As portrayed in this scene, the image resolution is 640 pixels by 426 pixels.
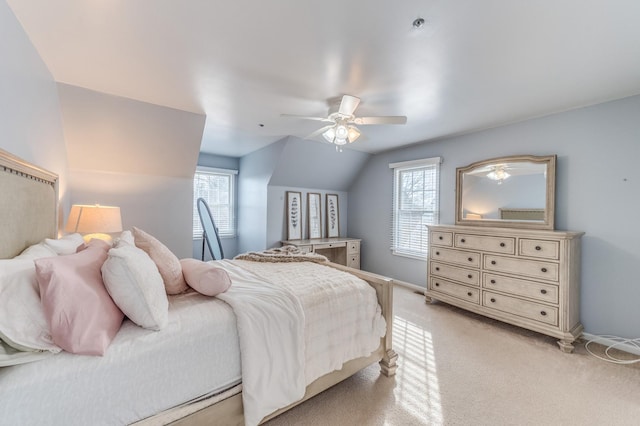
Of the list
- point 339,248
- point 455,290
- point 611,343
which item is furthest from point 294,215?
point 611,343

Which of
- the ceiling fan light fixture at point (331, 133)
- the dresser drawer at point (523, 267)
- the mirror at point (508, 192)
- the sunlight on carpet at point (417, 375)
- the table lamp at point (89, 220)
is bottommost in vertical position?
the sunlight on carpet at point (417, 375)

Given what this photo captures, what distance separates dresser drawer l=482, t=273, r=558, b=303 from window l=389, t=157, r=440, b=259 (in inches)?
43.7

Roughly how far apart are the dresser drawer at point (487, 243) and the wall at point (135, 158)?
139 inches

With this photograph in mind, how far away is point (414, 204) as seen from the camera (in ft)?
14.2

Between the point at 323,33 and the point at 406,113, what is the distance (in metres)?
1.62

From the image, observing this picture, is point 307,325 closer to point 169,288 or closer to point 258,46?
point 169,288

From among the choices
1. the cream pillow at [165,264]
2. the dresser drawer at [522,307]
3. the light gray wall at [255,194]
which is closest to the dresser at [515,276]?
the dresser drawer at [522,307]

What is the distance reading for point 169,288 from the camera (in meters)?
1.64

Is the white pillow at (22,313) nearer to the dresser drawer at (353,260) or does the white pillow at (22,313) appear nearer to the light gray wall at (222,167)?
the light gray wall at (222,167)

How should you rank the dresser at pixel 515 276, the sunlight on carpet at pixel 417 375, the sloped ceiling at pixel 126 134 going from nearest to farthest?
the sunlight on carpet at pixel 417 375, the dresser at pixel 515 276, the sloped ceiling at pixel 126 134

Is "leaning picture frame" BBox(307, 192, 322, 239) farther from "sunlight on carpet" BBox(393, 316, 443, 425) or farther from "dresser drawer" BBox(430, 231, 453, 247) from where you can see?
"sunlight on carpet" BBox(393, 316, 443, 425)

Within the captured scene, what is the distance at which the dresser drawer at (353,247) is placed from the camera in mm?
4936

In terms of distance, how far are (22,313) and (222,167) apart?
452cm

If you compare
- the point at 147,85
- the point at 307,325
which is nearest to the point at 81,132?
the point at 147,85
